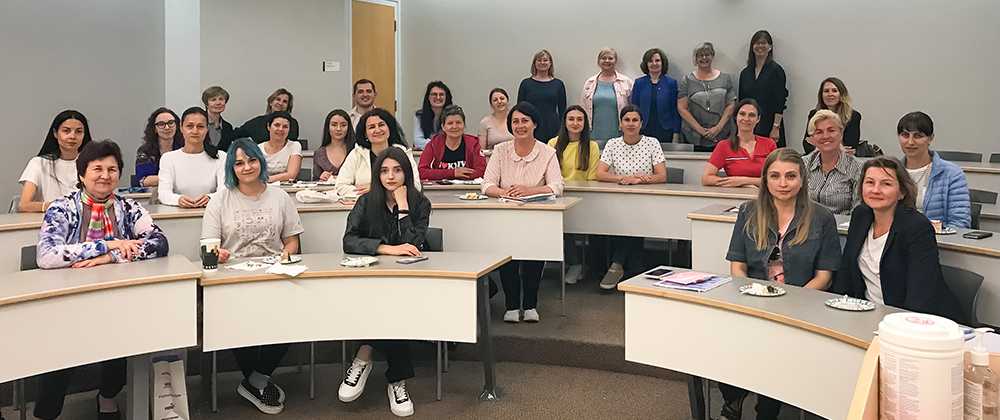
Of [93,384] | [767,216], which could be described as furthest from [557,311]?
[93,384]

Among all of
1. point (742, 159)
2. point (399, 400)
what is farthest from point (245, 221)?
point (742, 159)

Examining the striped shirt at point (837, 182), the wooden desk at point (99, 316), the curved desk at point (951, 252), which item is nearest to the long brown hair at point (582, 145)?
the curved desk at point (951, 252)

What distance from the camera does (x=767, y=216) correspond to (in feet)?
10.5

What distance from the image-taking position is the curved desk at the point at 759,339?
92.3 inches

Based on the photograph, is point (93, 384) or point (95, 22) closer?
point (93, 384)

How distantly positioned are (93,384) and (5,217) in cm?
101

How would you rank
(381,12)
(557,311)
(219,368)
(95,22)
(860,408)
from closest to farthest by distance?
(860,408) < (219,368) < (557,311) < (95,22) < (381,12)

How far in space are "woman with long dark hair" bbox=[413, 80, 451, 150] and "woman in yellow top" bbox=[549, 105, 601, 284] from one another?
1404mm

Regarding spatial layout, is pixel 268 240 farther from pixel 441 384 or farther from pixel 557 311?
pixel 557 311

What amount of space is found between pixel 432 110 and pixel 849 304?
15.4ft

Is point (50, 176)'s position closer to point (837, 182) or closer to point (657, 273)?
point (657, 273)

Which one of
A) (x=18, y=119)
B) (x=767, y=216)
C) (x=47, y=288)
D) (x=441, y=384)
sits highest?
(x=18, y=119)

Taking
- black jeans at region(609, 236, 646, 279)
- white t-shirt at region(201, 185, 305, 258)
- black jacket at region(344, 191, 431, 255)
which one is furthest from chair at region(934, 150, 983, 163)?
white t-shirt at region(201, 185, 305, 258)

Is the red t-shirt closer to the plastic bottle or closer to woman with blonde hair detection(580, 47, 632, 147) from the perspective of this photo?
woman with blonde hair detection(580, 47, 632, 147)
